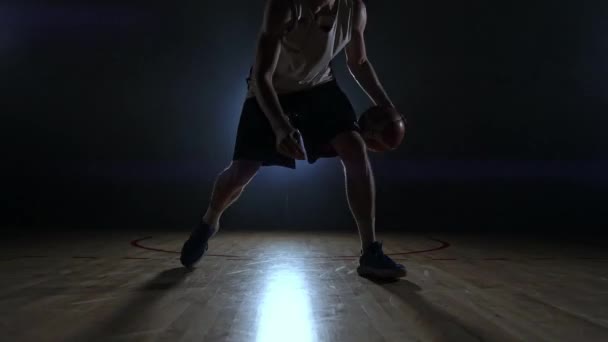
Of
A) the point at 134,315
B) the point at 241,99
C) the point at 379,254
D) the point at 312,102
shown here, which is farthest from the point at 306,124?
the point at 241,99

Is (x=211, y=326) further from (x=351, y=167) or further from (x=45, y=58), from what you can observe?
(x=45, y=58)

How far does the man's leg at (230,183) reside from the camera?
180cm

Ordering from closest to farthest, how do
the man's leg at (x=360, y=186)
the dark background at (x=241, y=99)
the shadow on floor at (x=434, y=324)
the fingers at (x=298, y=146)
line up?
1. the shadow on floor at (x=434, y=324)
2. the fingers at (x=298, y=146)
3. the man's leg at (x=360, y=186)
4. the dark background at (x=241, y=99)

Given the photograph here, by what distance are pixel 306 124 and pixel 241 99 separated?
3450 millimetres

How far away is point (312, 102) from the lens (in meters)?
1.73

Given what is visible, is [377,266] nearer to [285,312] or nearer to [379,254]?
[379,254]

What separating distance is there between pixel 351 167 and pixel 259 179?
11.1ft

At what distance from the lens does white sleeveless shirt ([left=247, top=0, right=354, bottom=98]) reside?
1670 millimetres

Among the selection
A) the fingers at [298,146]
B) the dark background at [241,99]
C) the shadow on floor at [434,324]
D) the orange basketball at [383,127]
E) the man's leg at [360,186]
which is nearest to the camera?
the shadow on floor at [434,324]

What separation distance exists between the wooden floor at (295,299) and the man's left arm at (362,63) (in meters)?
0.66

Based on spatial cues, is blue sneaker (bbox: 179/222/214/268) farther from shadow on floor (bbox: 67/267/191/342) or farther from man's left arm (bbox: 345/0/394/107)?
man's left arm (bbox: 345/0/394/107)

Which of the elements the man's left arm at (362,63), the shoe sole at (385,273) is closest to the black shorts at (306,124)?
the man's left arm at (362,63)

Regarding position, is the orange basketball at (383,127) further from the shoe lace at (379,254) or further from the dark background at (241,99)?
the dark background at (241,99)

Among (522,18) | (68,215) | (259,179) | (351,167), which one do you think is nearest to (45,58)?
(68,215)
